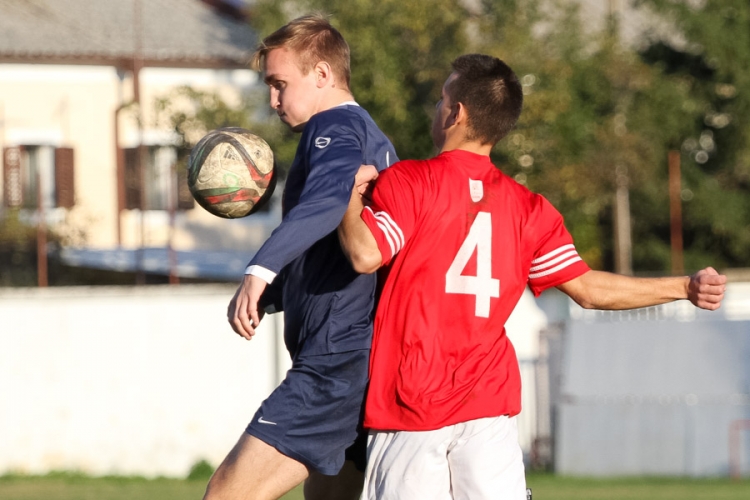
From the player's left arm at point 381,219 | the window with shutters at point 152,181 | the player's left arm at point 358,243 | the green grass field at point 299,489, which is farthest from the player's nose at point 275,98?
the window with shutters at point 152,181

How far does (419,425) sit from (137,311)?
10914 mm

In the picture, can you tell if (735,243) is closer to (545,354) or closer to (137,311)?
(545,354)

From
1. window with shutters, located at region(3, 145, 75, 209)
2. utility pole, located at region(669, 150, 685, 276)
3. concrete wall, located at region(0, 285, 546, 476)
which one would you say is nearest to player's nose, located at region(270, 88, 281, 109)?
concrete wall, located at region(0, 285, 546, 476)

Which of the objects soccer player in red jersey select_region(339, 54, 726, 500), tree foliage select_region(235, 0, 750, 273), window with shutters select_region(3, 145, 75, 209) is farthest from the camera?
window with shutters select_region(3, 145, 75, 209)

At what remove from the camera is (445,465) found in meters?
4.20

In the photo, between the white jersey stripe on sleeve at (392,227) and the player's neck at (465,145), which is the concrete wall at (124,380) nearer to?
the player's neck at (465,145)

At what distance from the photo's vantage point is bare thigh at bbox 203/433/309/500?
422cm

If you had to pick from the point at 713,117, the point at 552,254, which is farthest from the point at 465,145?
the point at 713,117

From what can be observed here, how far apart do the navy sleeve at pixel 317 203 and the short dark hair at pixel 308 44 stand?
0.35 metres

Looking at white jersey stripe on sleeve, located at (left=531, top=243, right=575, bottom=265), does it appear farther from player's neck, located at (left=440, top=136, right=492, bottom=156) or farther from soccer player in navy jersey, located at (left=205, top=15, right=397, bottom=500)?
soccer player in navy jersey, located at (left=205, top=15, right=397, bottom=500)

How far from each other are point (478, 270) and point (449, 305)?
167 millimetres

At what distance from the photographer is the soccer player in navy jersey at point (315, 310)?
4.25 meters

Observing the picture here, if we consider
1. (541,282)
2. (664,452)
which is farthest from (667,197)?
(541,282)

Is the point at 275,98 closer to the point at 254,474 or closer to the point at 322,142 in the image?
the point at 322,142
